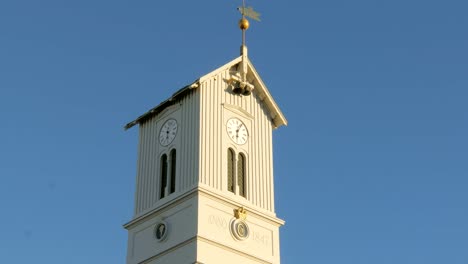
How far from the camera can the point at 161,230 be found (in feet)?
196

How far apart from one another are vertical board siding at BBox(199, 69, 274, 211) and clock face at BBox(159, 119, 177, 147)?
254 centimetres

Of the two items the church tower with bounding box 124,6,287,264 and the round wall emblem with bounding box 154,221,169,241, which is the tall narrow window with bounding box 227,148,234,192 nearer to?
the church tower with bounding box 124,6,287,264

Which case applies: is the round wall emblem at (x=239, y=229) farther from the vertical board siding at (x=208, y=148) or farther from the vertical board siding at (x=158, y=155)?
the vertical board siding at (x=158, y=155)

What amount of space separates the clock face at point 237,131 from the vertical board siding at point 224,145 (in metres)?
0.39

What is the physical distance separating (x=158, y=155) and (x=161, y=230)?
5541 mm

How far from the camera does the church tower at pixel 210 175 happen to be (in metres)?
58.3

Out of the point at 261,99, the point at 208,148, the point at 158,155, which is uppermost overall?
the point at 261,99

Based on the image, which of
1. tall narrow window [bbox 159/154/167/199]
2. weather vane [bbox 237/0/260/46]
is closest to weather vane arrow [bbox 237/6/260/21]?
weather vane [bbox 237/0/260/46]

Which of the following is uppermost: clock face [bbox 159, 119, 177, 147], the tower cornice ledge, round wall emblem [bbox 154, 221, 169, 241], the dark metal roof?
the dark metal roof

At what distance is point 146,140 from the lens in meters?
64.8

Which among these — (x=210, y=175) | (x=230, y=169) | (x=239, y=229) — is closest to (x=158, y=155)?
(x=230, y=169)

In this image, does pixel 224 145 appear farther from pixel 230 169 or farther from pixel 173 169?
pixel 173 169

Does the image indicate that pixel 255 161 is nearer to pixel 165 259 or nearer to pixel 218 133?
pixel 218 133

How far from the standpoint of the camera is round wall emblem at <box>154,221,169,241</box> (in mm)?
59188
